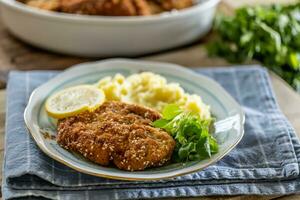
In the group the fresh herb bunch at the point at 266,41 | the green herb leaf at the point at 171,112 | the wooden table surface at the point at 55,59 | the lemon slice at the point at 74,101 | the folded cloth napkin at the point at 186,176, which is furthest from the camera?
the fresh herb bunch at the point at 266,41

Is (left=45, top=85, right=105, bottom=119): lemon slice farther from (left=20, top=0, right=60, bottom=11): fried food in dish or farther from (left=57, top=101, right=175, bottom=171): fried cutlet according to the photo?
(left=20, top=0, right=60, bottom=11): fried food in dish

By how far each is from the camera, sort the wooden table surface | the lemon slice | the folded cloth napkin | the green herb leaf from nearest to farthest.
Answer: the folded cloth napkin < the green herb leaf < the lemon slice < the wooden table surface

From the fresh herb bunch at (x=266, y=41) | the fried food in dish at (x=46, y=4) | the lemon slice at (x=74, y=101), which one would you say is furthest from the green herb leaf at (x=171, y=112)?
the fried food in dish at (x=46, y=4)

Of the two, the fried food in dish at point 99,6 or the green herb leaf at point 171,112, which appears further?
the fried food in dish at point 99,6

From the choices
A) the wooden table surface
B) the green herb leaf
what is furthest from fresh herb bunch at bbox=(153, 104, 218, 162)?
the wooden table surface

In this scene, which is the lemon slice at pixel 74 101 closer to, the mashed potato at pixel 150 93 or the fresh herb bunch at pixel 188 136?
the mashed potato at pixel 150 93

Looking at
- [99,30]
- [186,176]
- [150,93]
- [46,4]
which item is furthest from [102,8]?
[186,176]
